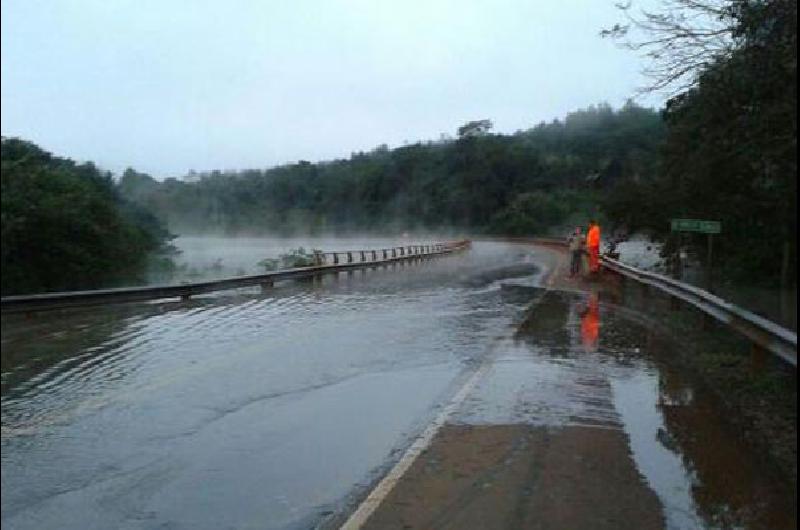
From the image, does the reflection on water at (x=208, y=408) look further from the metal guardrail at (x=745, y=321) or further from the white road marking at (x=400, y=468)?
the metal guardrail at (x=745, y=321)

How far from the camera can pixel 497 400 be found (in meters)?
9.48

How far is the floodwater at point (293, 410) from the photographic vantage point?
577cm

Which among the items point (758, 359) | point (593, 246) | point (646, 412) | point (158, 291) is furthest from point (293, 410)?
point (593, 246)

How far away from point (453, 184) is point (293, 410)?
12549 centimetres

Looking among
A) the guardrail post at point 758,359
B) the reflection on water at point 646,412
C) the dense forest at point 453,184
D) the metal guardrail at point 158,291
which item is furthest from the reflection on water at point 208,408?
the dense forest at point 453,184

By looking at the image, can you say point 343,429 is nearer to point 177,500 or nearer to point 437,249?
point 177,500

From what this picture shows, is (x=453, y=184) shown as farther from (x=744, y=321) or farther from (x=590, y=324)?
(x=744, y=321)

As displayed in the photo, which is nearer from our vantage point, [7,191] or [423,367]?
[7,191]

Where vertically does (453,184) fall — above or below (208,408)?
above

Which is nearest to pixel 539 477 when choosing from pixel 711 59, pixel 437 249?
pixel 711 59

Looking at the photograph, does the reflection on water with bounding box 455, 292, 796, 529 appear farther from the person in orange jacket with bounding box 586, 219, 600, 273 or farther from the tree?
the tree

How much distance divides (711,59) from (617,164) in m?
79.7

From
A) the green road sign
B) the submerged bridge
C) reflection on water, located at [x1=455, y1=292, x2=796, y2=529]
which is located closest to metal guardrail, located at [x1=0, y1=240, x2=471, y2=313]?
the submerged bridge

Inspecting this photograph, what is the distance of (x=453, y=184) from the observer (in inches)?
5246
